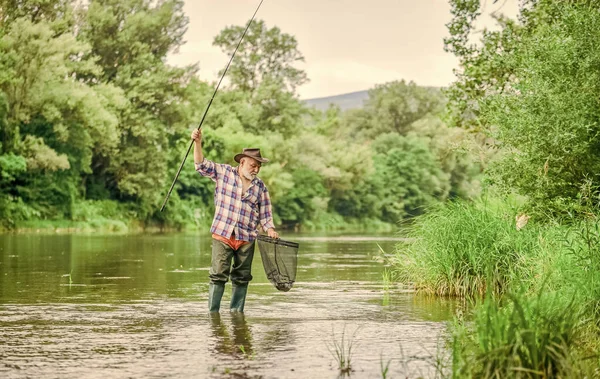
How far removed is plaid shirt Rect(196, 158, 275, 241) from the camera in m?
11.4

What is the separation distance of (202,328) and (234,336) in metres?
0.66

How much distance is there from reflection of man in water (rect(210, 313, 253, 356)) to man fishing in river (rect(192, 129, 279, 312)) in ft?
1.48

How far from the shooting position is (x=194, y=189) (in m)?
69.6

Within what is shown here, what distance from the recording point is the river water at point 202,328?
777 centimetres

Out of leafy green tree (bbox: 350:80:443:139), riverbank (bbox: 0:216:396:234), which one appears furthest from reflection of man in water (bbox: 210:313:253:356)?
leafy green tree (bbox: 350:80:443:139)

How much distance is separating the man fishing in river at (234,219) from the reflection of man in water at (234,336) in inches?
17.8

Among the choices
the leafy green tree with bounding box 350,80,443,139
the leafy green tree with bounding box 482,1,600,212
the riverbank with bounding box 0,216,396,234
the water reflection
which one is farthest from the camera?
the leafy green tree with bounding box 350,80,443,139

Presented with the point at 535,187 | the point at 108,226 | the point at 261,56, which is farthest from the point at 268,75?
the point at 535,187

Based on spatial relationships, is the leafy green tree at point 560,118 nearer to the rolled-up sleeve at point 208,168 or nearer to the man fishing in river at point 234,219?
the man fishing in river at point 234,219

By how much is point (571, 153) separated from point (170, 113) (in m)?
54.6

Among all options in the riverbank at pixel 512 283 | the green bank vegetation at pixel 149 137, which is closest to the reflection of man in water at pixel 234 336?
the riverbank at pixel 512 283

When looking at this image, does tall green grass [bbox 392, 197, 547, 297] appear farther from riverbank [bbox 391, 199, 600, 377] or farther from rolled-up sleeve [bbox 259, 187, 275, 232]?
rolled-up sleeve [bbox 259, 187, 275, 232]

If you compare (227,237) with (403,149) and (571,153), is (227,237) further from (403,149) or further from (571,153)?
(403,149)

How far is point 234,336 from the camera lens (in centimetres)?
959
